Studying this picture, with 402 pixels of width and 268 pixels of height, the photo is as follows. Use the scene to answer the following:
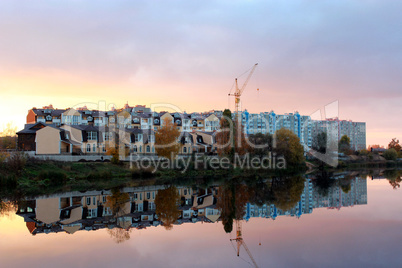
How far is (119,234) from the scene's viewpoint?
12516 mm

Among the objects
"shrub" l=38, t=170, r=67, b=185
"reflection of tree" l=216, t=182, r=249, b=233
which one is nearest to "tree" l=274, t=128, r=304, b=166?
"reflection of tree" l=216, t=182, r=249, b=233

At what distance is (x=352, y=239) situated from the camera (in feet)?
37.1

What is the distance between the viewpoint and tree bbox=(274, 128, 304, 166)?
49969 millimetres

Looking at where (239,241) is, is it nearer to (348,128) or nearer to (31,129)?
(31,129)

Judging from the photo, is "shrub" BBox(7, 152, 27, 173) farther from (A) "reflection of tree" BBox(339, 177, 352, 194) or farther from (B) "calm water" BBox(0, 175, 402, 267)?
(A) "reflection of tree" BBox(339, 177, 352, 194)

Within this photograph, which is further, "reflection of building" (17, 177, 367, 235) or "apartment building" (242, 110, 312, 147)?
"apartment building" (242, 110, 312, 147)

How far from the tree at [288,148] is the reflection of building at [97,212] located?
28.7 metres

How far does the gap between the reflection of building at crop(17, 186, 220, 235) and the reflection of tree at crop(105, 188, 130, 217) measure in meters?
0.05

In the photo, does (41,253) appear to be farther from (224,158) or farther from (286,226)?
(224,158)

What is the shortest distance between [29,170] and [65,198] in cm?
1215

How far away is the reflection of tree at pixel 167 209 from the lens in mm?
14884

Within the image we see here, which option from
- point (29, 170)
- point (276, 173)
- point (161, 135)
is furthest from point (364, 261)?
point (276, 173)

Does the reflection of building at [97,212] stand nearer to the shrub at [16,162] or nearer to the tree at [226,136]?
the shrub at [16,162]

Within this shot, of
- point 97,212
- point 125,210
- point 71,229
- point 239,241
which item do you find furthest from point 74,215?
point 239,241
